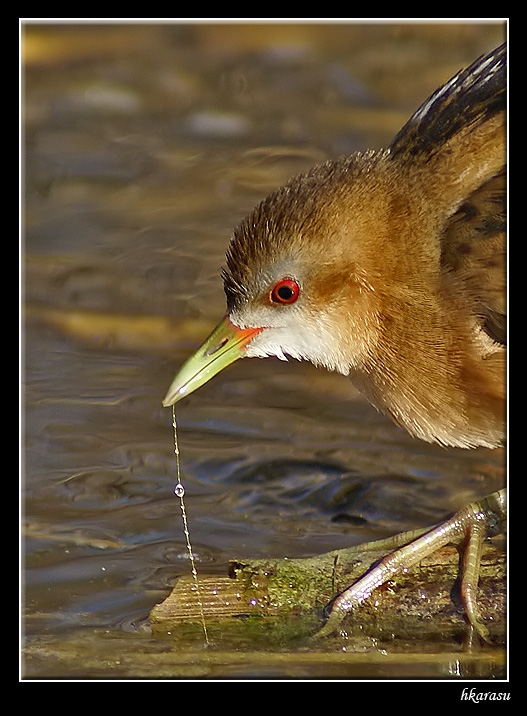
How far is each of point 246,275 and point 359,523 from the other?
1.58 m

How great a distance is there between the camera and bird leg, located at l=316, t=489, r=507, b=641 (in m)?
3.97

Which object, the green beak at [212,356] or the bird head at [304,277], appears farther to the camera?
the green beak at [212,356]

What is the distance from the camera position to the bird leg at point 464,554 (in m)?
3.97

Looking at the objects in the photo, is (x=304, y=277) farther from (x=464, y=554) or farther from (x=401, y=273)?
(x=464, y=554)

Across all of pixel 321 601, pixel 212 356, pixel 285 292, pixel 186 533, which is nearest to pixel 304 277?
pixel 285 292

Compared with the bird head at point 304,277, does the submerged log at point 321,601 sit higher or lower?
lower

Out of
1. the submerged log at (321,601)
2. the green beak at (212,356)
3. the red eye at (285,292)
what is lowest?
the submerged log at (321,601)

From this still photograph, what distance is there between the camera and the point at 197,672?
380cm

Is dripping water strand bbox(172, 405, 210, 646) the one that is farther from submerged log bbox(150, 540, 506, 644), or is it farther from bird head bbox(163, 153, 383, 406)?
bird head bbox(163, 153, 383, 406)

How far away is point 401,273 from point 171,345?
2927 millimetres

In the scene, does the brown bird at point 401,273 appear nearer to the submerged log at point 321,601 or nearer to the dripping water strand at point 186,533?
the submerged log at point 321,601

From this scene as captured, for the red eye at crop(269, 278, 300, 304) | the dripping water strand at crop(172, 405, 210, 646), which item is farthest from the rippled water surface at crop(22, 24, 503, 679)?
the red eye at crop(269, 278, 300, 304)

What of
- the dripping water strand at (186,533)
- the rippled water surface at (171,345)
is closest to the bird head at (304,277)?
the dripping water strand at (186,533)

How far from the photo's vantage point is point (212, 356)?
4.10m
